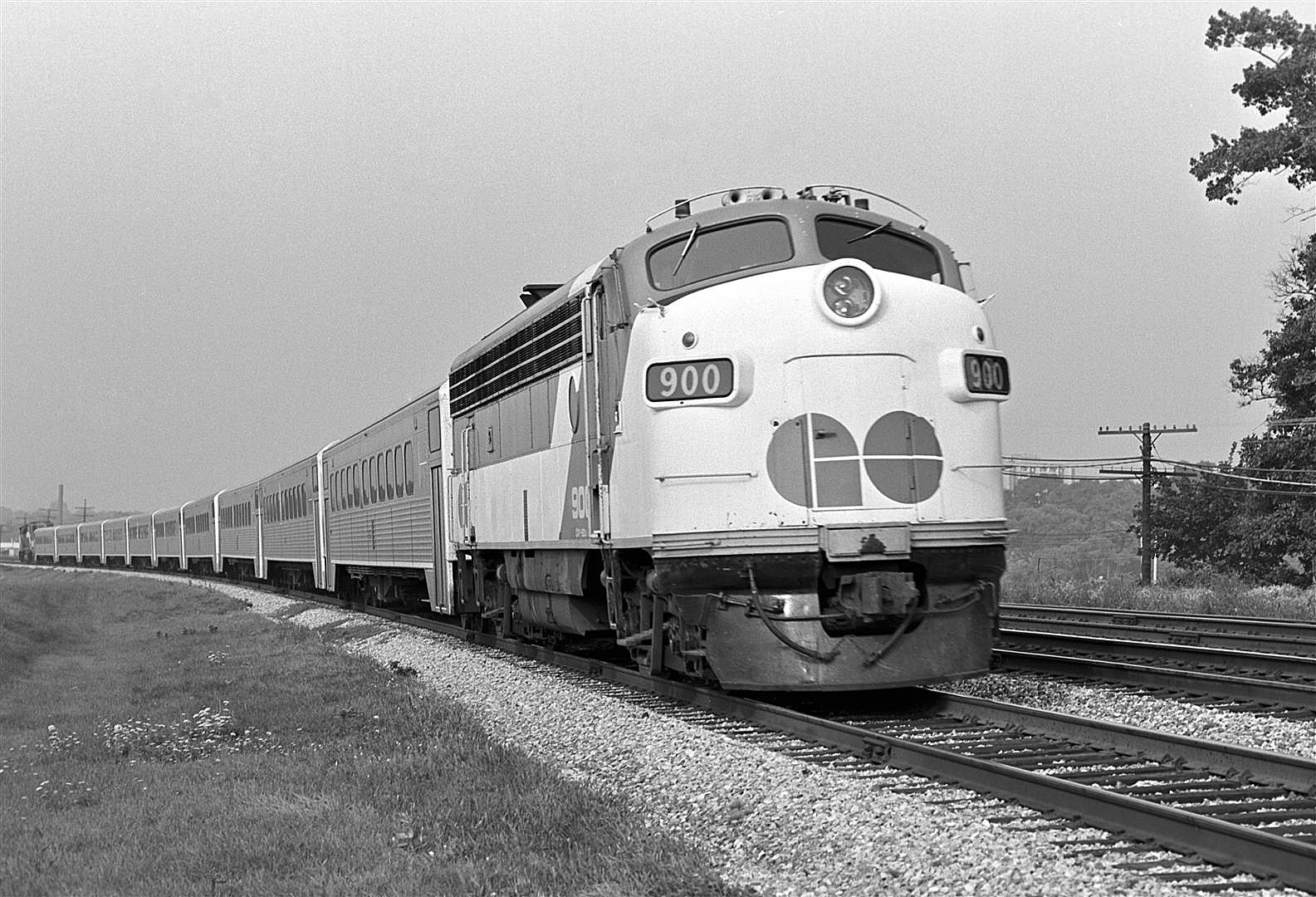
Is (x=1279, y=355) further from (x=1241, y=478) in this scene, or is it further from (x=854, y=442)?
(x=854, y=442)

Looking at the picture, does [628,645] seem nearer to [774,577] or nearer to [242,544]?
[774,577]

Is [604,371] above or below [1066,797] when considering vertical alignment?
above

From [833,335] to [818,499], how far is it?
3.53 feet

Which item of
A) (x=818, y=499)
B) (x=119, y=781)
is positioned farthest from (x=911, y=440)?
(x=119, y=781)

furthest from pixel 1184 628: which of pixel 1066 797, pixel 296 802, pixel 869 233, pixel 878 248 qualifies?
pixel 296 802

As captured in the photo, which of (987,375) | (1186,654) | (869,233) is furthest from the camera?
(1186,654)

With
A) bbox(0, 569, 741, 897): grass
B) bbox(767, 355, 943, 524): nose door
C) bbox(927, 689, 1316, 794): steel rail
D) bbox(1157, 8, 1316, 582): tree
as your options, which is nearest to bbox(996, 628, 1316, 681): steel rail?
bbox(927, 689, 1316, 794): steel rail

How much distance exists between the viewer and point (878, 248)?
9031 millimetres

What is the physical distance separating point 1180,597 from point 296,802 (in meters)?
16.1

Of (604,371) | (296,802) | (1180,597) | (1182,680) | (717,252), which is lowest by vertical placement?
(1180,597)

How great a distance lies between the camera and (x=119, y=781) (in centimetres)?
760

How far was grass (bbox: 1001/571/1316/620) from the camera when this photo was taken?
57.5 feet

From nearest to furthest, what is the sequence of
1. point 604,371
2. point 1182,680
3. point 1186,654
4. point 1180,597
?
1. point 1182,680
2. point 604,371
3. point 1186,654
4. point 1180,597

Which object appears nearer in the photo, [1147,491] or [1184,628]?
[1184,628]
